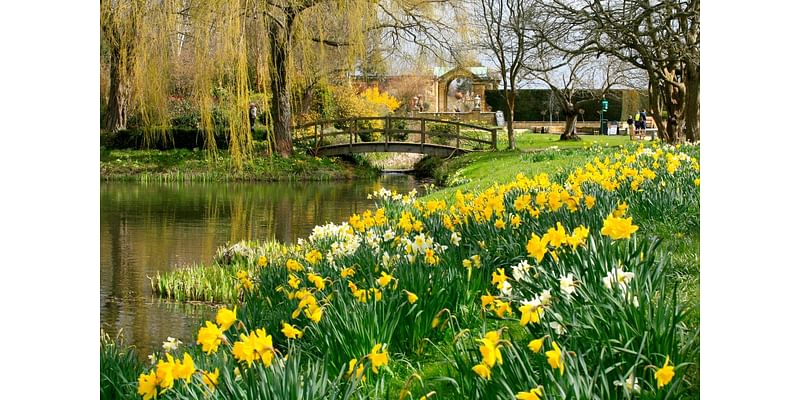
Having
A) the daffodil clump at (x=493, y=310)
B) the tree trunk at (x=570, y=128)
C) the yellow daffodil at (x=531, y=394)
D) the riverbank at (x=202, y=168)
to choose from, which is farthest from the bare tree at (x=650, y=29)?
→ the tree trunk at (x=570, y=128)

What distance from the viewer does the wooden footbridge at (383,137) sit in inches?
826

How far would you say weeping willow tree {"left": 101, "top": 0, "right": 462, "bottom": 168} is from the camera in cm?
1088

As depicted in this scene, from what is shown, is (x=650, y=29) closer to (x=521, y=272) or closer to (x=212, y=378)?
(x=521, y=272)

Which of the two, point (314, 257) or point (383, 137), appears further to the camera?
point (383, 137)

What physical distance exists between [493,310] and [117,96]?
43.5ft

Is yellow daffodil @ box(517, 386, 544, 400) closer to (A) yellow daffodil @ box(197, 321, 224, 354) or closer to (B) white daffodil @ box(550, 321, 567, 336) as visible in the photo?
(B) white daffodil @ box(550, 321, 567, 336)

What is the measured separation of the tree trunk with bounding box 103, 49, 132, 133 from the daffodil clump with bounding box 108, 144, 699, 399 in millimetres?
8796

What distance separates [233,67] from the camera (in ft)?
38.6

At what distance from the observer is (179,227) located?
32.2 feet

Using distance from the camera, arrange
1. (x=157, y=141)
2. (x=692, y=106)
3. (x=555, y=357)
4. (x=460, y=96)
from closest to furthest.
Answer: (x=555, y=357) → (x=692, y=106) → (x=157, y=141) → (x=460, y=96)

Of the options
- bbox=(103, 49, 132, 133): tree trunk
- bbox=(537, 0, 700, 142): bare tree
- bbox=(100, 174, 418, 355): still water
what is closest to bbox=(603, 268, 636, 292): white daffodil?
bbox=(100, 174, 418, 355): still water

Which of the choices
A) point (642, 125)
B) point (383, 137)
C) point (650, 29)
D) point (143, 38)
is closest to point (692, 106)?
point (650, 29)
